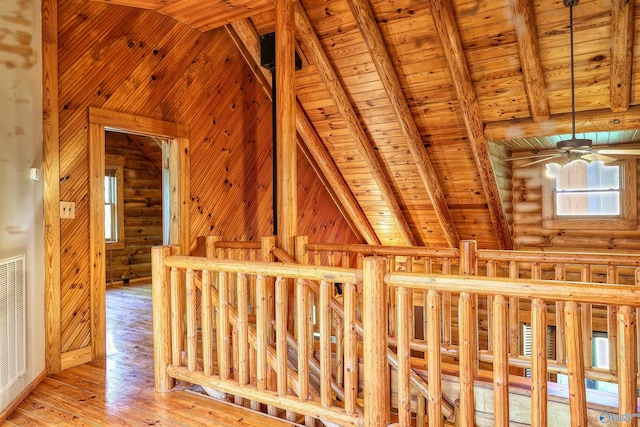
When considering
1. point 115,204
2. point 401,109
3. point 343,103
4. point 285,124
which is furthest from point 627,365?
point 115,204

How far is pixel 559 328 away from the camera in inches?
118

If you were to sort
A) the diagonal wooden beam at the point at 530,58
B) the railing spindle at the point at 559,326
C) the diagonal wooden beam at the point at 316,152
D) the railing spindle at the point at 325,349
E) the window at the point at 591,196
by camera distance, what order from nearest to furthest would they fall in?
the railing spindle at the point at 325,349 → the railing spindle at the point at 559,326 → the diagonal wooden beam at the point at 530,58 → the diagonal wooden beam at the point at 316,152 → the window at the point at 591,196

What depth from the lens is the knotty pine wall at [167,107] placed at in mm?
3484

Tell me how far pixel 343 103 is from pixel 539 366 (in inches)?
147

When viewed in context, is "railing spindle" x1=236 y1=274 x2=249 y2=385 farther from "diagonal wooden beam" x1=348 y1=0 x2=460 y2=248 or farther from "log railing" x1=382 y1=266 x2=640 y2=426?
"diagonal wooden beam" x1=348 y1=0 x2=460 y2=248

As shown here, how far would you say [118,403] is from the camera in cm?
273

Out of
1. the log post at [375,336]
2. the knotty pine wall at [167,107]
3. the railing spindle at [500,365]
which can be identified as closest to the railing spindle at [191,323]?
the log post at [375,336]

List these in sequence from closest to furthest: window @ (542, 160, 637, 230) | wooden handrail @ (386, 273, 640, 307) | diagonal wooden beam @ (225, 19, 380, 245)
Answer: wooden handrail @ (386, 273, 640, 307) → diagonal wooden beam @ (225, 19, 380, 245) → window @ (542, 160, 637, 230)

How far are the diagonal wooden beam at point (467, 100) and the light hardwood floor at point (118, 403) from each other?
11.2 feet

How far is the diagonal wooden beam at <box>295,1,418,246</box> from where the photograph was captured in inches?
174

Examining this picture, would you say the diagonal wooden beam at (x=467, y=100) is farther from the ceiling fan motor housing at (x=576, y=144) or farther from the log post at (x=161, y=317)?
the log post at (x=161, y=317)

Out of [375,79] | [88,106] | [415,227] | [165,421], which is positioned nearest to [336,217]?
[415,227]

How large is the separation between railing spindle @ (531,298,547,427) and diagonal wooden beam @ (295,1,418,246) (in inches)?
141

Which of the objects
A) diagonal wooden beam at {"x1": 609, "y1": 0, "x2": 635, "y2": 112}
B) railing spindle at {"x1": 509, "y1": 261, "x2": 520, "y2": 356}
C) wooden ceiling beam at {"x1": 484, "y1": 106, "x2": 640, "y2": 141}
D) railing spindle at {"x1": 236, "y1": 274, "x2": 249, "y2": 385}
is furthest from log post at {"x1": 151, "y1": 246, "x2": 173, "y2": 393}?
diagonal wooden beam at {"x1": 609, "y1": 0, "x2": 635, "y2": 112}
